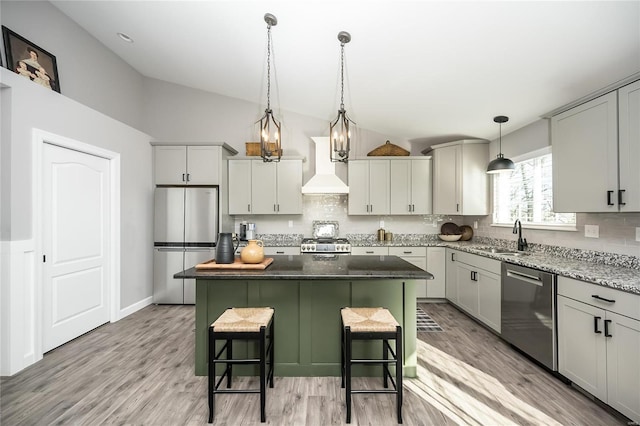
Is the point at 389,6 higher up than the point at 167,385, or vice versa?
the point at 389,6

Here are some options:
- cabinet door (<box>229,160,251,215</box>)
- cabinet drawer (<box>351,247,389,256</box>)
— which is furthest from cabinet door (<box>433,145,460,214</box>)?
cabinet door (<box>229,160,251,215</box>)

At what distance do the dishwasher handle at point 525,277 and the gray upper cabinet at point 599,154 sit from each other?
27.6 inches

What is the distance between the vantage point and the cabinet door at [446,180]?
420 centimetres

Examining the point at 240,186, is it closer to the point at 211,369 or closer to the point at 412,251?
the point at 412,251

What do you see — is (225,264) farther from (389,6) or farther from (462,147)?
(462,147)

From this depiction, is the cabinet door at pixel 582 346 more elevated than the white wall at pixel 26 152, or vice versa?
the white wall at pixel 26 152

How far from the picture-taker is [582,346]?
1989 millimetres

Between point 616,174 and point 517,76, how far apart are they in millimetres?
1132

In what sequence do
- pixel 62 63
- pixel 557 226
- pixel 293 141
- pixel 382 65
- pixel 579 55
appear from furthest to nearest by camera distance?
pixel 293 141
pixel 62 63
pixel 557 226
pixel 382 65
pixel 579 55

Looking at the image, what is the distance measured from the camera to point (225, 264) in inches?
87.9

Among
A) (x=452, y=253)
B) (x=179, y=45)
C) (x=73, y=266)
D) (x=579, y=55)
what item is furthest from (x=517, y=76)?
(x=73, y=266)

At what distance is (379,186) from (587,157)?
257cm

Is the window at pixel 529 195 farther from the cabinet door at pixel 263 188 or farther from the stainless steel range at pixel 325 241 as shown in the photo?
the cabinet door at pixel 263 188

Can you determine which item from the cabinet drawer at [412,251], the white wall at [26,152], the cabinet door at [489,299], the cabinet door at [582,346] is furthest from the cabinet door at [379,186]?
the white wall at [26,152]
